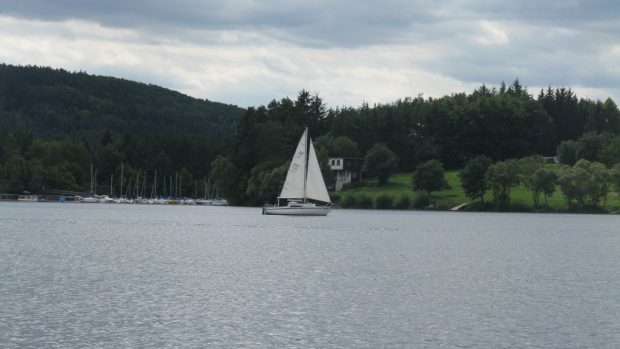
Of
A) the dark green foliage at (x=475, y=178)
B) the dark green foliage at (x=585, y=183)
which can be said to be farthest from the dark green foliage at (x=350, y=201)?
the dark green foliage at (x=585, y=183)

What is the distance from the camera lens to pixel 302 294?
144 feet

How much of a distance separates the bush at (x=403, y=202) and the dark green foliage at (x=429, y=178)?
3412mm

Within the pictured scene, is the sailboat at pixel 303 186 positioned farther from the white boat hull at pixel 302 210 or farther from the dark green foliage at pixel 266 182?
the dark green foliage at pixel 266 182

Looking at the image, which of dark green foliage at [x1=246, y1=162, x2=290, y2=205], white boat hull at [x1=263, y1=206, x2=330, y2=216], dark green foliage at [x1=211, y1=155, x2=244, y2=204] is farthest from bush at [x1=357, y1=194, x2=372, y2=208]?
white boat hull at [x1=263, y1=206, x2=330, y2=216]

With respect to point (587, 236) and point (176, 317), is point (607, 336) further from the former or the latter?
point (587, 236)

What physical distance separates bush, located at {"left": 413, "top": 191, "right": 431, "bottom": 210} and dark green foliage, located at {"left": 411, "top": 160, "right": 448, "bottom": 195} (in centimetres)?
→ 237

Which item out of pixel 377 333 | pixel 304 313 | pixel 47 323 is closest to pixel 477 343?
pixel 377 333

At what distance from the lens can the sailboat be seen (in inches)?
5123

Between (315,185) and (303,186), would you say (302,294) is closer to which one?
(315,185)

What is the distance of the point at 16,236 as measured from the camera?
82438 mm

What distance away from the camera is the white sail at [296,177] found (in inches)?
5143

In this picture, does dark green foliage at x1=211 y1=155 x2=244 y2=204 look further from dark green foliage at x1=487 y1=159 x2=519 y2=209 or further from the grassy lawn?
dark green foliage at x1=487 y1=159 x2=519 y2=209

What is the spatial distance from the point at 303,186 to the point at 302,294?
3512 inches

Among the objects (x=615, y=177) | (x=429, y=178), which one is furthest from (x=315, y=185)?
(x=615, y=177)
